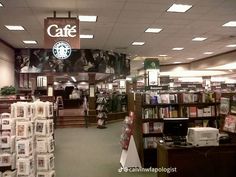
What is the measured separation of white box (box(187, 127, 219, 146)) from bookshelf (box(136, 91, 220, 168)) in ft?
7.68

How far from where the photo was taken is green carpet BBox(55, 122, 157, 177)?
6770mm

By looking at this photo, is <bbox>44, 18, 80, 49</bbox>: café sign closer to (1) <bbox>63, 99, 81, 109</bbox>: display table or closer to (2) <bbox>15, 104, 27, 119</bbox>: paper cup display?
(2) <bbox>15, 104, 27, 119</bbox>: paper cup display

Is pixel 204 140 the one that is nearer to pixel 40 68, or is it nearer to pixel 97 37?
pixel 97 37

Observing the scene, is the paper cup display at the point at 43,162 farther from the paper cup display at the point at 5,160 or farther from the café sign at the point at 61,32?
the café sign at the point at 61,32

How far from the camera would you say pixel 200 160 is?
4.90 m

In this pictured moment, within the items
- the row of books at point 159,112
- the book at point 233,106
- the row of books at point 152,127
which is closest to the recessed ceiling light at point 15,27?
the row of books at point 159,112

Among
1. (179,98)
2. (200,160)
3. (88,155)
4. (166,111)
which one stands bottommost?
(88,155)

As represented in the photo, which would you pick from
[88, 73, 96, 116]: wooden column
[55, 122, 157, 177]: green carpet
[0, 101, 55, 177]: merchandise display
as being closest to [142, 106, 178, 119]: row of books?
[55, 122, 157, 177]: green carpet

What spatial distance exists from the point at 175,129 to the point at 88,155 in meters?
4.02

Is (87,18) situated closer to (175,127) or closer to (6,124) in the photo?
(6,124)

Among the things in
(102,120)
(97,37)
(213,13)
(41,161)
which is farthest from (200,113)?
(102,120)

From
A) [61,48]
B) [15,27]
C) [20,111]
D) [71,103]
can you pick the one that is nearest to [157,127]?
[61,48]

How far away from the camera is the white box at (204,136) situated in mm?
4789

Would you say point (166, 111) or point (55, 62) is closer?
point (166, 111)
